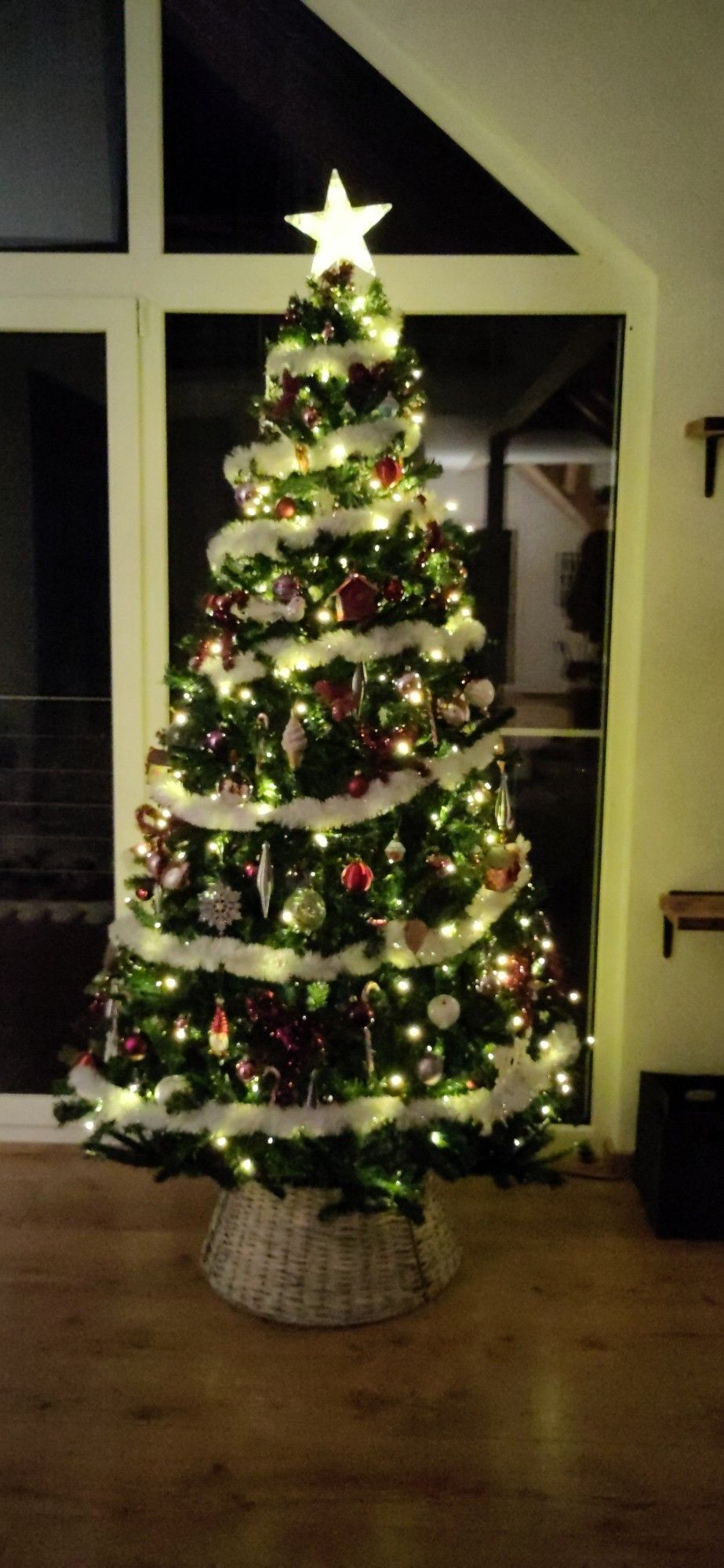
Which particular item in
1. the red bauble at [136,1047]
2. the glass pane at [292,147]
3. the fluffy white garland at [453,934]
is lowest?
the red bauble at [136,1047]

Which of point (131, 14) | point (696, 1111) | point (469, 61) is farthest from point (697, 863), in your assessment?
point (131, 14)

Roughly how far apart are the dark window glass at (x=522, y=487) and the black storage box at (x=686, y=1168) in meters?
0.63

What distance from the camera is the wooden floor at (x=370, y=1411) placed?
5.62ft

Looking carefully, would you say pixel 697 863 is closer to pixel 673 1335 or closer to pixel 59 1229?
pixel 673 1335

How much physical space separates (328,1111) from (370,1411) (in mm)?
525

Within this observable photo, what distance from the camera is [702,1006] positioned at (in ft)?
9.04

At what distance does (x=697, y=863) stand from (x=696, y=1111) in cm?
59

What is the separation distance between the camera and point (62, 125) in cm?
263

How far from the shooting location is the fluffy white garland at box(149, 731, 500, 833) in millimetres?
2018

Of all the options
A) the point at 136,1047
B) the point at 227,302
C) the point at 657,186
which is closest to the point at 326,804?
the point at 136,1047

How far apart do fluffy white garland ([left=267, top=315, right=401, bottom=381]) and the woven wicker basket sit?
159 centimetres

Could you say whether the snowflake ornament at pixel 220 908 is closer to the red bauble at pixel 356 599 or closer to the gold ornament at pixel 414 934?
the gold ornament at pixel 414 934

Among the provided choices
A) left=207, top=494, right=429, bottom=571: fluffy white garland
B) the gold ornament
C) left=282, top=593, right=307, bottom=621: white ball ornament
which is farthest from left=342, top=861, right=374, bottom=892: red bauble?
left=207, top=494, right=429, bottom=571: fluffy white garland

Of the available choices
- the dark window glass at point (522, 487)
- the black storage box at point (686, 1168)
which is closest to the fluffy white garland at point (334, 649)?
the dark window glass at point (522, 487)
